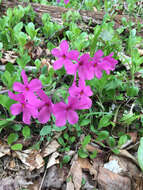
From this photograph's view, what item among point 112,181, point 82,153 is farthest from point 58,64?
point 112,181

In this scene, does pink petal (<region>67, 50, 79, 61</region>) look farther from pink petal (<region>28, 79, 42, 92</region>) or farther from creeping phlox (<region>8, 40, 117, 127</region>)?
pink petal (<region>28, 79, 42, 92</region>)

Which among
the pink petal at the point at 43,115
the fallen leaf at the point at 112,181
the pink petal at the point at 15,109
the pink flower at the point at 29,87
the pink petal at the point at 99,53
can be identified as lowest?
the fallen leaf at the point at 112,181

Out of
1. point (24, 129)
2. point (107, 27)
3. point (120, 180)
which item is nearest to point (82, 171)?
point (120, 180)

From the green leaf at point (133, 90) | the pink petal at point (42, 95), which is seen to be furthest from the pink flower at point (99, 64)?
the pink petal at point (42, 95)

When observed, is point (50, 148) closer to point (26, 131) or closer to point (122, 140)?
point (26, 131)

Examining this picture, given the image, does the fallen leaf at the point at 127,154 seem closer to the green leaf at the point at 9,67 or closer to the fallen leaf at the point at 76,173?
the fallen leaf at the point at 76,173

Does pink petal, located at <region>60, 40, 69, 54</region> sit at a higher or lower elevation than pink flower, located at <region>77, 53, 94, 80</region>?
higher

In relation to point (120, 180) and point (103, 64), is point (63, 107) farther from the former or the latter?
point (120, 180)

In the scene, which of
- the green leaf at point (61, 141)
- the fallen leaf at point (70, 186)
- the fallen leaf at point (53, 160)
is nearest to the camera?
the fallen leaf at point (70, 186)

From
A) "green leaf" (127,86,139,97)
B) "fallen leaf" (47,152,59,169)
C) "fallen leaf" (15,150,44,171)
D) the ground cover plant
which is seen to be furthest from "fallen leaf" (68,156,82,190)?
"green leaf" (127,86,139,97)
